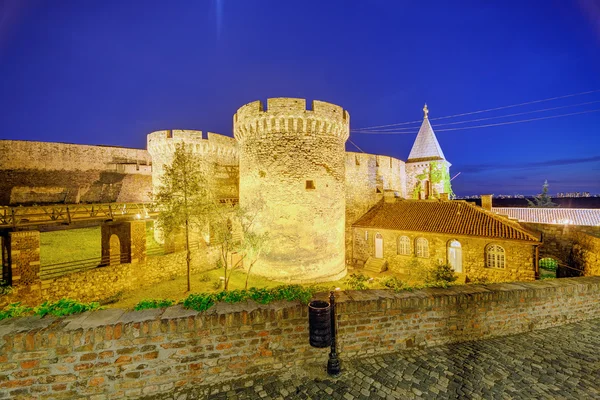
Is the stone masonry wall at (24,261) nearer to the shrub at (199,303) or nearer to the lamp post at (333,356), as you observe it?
the shrub at (199,303)

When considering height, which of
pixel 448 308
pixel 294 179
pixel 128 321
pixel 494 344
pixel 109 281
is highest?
pixel 294 179

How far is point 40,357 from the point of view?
3238 millimetres

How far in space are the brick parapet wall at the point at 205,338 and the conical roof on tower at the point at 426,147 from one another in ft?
75.2

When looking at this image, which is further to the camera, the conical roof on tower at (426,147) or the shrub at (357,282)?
the conical roof on tower at (426,147)

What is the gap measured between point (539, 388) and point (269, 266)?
11292 millimetres

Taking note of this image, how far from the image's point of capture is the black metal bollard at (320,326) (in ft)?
12.7

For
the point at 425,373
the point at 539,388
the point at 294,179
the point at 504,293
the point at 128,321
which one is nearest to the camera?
the point at 128,321

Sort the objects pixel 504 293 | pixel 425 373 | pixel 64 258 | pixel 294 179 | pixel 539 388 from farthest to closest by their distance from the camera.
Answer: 1. pixel 64 258
2. pixel 294 179
3. pixel 504 293
4. pixel 425 373
5. pixel 539 388

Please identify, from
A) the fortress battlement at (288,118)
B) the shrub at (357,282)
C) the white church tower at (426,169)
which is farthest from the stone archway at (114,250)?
the white church tower at (426,169)

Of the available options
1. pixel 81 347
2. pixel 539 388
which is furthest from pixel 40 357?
pixel 539 388

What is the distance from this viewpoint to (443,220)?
55.3ft

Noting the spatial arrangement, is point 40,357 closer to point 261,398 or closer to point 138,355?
point 138,355

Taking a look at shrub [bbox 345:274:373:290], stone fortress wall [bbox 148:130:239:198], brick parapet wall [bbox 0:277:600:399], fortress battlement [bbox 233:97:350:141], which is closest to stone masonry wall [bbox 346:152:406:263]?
shrub [bbox 345:274:373:290]

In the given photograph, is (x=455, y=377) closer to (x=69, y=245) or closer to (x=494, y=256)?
(x=494, y=256)
